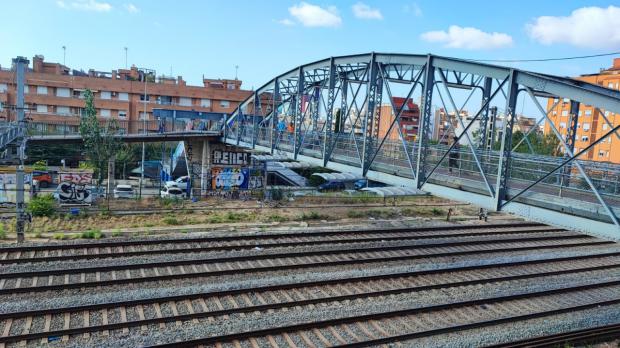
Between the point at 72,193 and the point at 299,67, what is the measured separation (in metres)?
13.1

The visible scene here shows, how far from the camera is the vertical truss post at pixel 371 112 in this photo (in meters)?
16.2

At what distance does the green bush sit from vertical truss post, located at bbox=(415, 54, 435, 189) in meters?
16.8

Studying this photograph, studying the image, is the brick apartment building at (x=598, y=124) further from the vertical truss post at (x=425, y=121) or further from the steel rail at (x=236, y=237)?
the vertical truss post at (x=425, y=121)

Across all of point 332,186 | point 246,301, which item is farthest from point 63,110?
point 246,301

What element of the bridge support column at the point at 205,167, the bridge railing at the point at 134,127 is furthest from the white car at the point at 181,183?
the bridge railing at the point at 134,127

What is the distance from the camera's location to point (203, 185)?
3378 cm

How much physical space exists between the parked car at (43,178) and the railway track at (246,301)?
28581 mm

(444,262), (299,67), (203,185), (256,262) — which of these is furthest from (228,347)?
(203,185)

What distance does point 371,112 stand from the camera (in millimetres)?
16516

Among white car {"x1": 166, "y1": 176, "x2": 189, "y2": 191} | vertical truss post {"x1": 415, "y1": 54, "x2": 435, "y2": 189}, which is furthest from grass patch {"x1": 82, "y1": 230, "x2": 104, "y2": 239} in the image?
white car {"x1": 166, "y1": 176, "x2": 189, "y2": 191}

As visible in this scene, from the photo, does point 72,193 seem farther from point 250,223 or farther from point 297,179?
point 297,179

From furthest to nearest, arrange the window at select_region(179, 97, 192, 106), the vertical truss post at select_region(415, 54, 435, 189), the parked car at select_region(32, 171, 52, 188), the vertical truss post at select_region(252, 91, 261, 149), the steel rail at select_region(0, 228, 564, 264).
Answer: the window at select_region(179, 97, 192, 106)
the parked car at select_region(32, 171, 52, 188)
the vertical truss post at select_region(252, 91, 261, 149)
the vertical truss post at select_region(415, 54, 435, 189)
the steel rail at select_region(0, 228, 564, 264)

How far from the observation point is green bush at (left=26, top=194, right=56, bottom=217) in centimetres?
2069

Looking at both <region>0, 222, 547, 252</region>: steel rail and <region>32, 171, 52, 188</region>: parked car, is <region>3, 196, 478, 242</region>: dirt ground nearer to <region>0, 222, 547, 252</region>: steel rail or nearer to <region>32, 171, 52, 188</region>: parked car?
<region>0, 222, 547, 252</region>: steel rail
